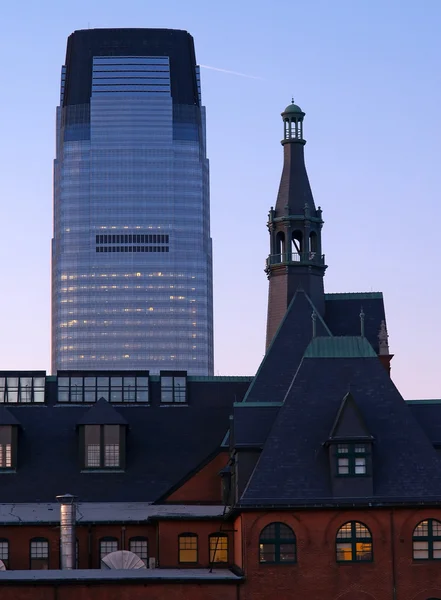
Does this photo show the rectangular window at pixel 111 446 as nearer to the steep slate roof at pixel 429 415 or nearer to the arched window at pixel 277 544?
the steep slate roof at pixel 429 415

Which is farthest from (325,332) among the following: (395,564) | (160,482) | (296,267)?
(395,564)

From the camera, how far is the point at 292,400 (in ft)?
278

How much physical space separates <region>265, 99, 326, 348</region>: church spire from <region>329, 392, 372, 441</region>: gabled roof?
859 inches

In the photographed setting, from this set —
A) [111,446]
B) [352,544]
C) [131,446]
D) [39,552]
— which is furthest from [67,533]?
[352,544]

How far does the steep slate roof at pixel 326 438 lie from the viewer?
8125 centimetres

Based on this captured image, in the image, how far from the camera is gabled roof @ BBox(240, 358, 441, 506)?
81.2 meters

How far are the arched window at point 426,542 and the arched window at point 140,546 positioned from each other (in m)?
21.6

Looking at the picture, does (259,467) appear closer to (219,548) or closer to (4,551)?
(219,548)

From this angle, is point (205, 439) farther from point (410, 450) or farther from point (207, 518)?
point (410, 450)

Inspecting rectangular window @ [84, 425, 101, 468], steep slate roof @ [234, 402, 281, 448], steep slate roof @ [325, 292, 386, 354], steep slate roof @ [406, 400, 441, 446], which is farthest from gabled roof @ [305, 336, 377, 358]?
rectangular window @ [84, 425, 101, 468]

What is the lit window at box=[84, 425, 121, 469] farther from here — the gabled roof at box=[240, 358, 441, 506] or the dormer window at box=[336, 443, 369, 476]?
the dormer window at box=[336, 443, 369, 476]

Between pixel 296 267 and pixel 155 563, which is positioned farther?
pixel 296 267

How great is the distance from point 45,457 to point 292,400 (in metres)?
23.8

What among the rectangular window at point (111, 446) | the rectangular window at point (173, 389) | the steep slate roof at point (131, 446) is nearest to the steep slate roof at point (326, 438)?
the steep slate roof at point (131, 446)
